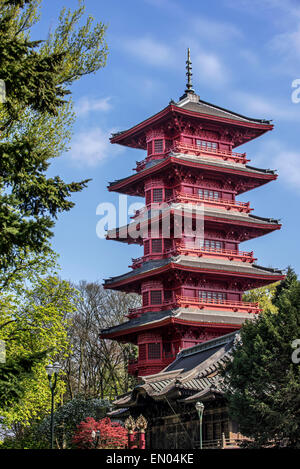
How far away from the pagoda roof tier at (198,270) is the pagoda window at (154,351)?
495cm

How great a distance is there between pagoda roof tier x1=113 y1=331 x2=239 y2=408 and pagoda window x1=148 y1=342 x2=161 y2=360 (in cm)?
791

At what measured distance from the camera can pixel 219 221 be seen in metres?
45.8

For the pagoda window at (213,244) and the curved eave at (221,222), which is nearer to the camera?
the curved eave at (221,222)

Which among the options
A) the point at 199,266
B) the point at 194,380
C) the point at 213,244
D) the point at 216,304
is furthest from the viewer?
the point at 213,244

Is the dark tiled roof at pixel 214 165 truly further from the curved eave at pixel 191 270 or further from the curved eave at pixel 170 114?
the curved eave at pixel 191 270

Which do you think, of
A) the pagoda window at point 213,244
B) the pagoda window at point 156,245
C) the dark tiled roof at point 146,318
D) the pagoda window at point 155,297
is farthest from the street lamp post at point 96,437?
the pagoda window at point 213,244

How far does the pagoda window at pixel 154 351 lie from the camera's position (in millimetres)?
44241

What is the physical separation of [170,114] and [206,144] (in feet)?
13.9

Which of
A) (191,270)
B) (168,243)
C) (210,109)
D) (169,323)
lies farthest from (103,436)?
(210,109)

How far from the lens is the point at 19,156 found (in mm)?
15062

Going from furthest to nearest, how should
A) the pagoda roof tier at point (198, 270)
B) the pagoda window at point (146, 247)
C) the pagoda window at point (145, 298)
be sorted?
1. the pagoda window at point (146, 247)
2. the pagoda window at point (145, 298)
3. the pagoda roof tier at point (198, 270)

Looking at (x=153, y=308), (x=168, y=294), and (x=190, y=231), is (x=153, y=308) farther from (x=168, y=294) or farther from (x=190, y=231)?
(x=190, y=231)

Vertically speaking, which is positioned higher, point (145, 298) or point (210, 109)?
point (210, 109)

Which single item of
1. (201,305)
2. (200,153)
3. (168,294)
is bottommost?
(201,305)
